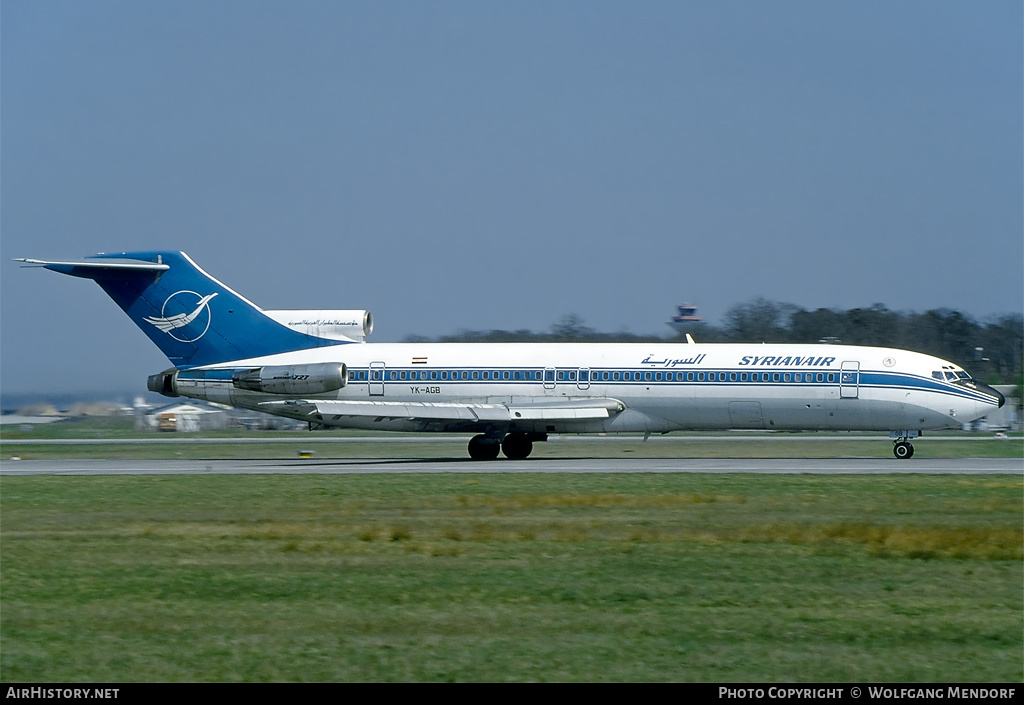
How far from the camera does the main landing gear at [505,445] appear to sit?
110 ft

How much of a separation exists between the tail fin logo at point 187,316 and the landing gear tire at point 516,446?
33.5 ft

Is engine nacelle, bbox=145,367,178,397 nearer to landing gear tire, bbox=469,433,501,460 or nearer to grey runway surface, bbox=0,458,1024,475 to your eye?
grey runway surface, bbox=0,458,1024,475

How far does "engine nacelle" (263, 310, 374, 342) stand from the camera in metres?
35.5

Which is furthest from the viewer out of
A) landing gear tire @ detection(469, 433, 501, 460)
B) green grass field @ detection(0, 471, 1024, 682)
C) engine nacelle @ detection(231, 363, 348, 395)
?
engine nacelle @ detection(231, 363, 348, 395)

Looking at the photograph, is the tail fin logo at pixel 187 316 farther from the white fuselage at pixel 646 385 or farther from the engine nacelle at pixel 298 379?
the engine nacelle at pixel 298 379

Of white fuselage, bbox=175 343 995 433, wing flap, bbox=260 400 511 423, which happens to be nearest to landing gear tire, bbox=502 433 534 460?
white fuselage, bbox=175 343 995 433

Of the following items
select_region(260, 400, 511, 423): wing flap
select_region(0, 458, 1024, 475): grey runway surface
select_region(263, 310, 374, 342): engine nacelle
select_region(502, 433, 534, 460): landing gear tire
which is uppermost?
select_region(263, 310, 374, 342): engine nacelle

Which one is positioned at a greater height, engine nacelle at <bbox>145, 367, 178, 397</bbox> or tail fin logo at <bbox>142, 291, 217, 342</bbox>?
tail fin logo at <bbox>142, 291, 217, 342</bbox>

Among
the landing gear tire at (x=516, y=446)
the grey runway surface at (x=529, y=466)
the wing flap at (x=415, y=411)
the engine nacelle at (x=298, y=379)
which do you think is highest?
the engine nacelle at (x=298, y=379)

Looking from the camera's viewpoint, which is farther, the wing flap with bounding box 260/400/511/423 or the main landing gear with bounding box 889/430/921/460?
the main landing gear with bounding box 889/430/921/460

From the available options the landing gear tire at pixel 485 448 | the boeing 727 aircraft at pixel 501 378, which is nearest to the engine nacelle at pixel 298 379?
the boeing 727 aircraft at pixel 501 378

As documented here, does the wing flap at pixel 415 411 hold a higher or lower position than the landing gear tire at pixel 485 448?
higher

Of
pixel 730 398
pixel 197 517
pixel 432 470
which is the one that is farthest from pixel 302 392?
pixel 197 517

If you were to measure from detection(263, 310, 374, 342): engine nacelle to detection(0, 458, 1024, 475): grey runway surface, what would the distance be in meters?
4.38
